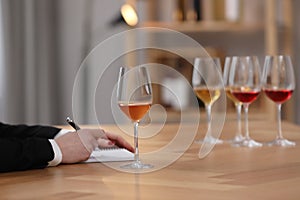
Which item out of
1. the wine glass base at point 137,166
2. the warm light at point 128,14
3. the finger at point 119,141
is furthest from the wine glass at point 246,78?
the warm light at point 128,14

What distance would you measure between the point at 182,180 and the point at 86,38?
10.6 feet

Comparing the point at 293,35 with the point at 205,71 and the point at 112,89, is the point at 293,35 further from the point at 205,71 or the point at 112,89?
the point at 112,89

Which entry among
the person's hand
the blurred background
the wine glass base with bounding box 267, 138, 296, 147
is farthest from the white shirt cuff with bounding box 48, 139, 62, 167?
the blurred background

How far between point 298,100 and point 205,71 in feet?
7.91

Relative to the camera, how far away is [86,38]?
4480 millimetres

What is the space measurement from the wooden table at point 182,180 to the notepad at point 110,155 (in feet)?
0.13

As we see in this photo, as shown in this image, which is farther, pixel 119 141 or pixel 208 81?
pixel 208 81

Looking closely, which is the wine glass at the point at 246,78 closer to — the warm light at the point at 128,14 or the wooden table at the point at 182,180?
the wooden table at the point at 182,180

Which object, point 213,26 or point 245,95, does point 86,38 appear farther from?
point 245,95

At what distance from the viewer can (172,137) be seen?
6.81 feet

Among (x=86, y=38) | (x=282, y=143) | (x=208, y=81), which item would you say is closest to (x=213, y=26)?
(x=86, y=38)

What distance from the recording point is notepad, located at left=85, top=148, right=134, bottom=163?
1616 mm

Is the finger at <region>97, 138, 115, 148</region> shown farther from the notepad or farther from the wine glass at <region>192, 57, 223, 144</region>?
the wine glass at <region>192, 57, 223, 144</region>

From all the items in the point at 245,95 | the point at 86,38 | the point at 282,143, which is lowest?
the point at 282,143
